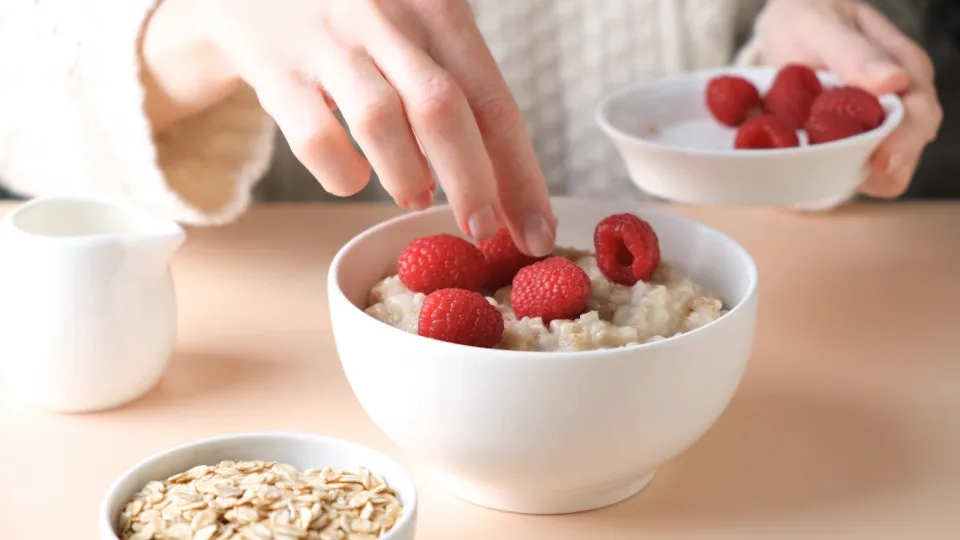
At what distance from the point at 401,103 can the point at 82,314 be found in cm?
30

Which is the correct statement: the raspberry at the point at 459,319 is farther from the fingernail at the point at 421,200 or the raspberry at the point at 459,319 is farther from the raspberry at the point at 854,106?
the raspberry at the point at 854,106

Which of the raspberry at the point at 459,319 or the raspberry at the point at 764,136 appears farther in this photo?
the raspberry at the point at 764,136

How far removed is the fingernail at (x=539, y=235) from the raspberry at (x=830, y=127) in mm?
402

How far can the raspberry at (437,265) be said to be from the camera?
771 millimetres

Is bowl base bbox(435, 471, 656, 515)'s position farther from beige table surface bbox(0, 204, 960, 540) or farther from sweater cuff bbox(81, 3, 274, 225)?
sweater cuff bbox(81, 3, 274, 225)

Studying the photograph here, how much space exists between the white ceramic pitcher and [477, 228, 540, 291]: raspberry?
25 cm

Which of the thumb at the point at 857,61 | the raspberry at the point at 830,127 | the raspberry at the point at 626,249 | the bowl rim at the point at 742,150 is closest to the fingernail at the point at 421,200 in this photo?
the raspberry at the point at 626,249

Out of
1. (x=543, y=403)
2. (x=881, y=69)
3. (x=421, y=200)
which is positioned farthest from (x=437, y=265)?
(x=881, y=69)

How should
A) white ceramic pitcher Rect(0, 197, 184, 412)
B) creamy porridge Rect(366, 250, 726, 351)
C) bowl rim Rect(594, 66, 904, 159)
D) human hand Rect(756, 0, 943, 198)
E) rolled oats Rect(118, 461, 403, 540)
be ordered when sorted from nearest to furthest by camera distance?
rolled oats Rect(118, 461, 403, 540), creamy porridge Rect(366, 250, 726, 351), white ceramic pitcher Rect(0, 197, 184, 412), bowl rim Rect(594, 66, 904, 159), human hand Rect(756, 0, 943, 198)

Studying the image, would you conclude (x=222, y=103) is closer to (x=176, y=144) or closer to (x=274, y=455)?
(x=176, y=144)

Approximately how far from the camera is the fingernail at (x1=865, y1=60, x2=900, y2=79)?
3.68 ft

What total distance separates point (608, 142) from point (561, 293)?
0.78 metres

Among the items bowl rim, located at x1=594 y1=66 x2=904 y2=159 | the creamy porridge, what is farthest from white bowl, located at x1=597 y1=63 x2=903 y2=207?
the creamy porridge

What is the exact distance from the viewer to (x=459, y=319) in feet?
2.24
